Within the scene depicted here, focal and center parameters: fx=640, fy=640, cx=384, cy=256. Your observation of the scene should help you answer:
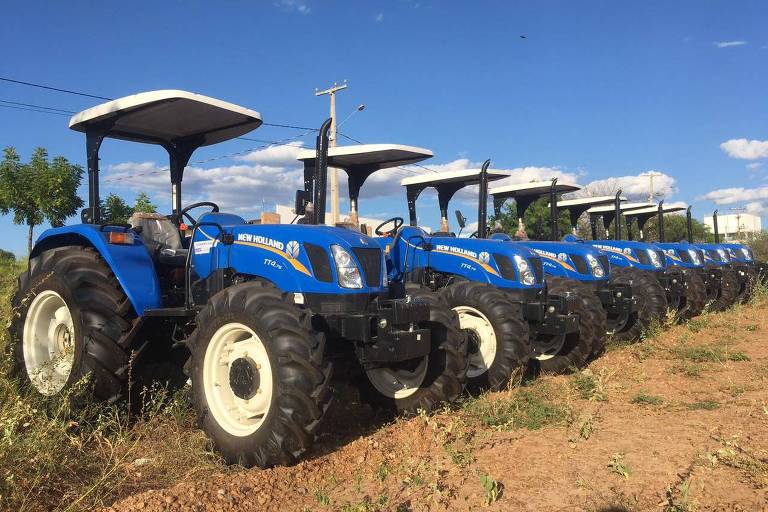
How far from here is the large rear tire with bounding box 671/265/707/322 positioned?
11508 mm

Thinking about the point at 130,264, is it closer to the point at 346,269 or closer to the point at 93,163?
the point at 93,163

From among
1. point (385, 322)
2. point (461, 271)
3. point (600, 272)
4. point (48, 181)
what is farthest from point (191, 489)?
point (48, 181)

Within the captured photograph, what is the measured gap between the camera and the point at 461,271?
6.88 metres

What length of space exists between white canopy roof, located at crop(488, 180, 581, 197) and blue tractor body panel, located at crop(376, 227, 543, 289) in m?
3.55

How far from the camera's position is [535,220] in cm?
1448

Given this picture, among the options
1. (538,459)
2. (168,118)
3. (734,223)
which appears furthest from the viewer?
(734,223)

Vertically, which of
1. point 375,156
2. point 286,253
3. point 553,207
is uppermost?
point 375,156

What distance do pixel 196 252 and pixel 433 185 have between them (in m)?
4.37

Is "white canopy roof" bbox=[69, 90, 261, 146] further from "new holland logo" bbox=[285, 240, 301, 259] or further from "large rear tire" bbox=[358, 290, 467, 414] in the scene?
"large rear tire" bbox=[358, 290, 467, 414]

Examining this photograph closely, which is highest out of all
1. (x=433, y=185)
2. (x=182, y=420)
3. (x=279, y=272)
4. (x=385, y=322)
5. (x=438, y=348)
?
(x=433, y=185)

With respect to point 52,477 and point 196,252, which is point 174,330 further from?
point 52,477

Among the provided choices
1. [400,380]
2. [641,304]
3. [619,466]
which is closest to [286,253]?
[400,380]

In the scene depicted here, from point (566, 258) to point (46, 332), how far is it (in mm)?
6423

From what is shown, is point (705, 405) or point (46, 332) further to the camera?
point (46, 332)
